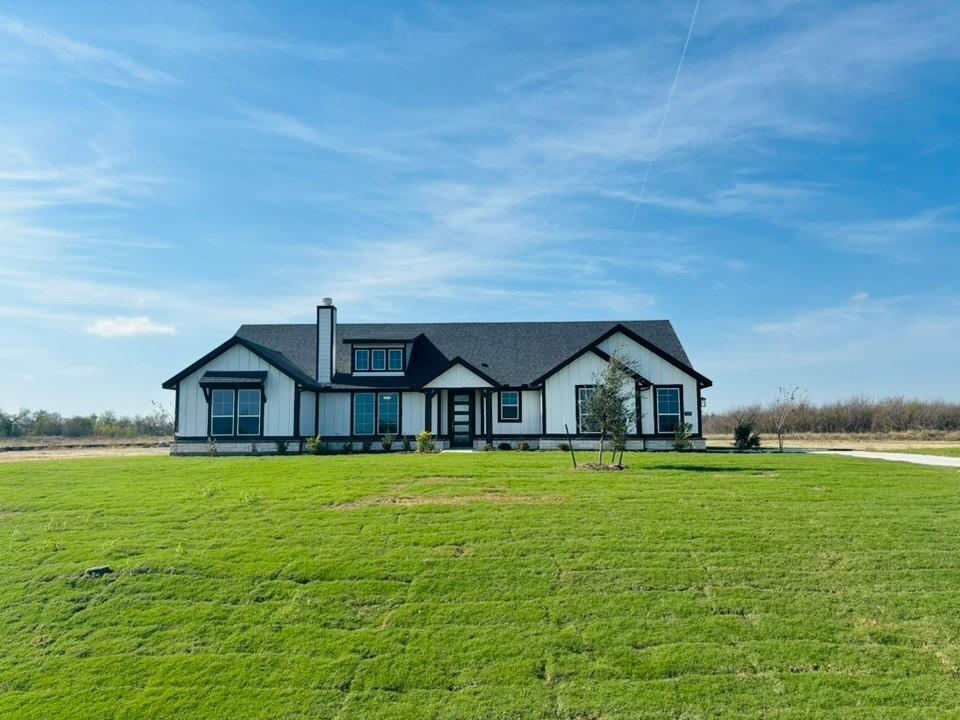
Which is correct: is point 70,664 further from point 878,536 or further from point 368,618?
point 878,536

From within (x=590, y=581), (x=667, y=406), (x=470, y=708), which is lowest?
(x=470, y=708)

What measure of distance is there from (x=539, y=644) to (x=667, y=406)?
2479 centimetres

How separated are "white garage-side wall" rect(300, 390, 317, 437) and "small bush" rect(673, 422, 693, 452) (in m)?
15.7

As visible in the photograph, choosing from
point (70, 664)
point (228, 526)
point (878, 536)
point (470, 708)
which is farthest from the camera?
point (228, 526)

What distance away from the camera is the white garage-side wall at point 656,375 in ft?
107

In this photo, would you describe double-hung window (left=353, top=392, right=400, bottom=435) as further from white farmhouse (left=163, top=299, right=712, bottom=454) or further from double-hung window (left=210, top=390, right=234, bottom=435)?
double-hung window (left=210, top=390, right=234, bottom=435)

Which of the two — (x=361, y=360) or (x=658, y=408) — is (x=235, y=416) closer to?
(x=361, y=360)

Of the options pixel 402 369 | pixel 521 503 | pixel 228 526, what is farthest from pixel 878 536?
pixel 402 369

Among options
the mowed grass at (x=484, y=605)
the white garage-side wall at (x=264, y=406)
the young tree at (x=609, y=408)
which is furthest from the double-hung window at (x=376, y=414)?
the mowed grass at (x=484, y=605)

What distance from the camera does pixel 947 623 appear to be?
369 inches

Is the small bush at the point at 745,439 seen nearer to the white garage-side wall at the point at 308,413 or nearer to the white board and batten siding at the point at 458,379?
the white board and batten siding at the point at 458,379

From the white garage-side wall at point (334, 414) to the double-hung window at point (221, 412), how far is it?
13.2 ft

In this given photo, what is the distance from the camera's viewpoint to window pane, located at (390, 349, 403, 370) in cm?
3534

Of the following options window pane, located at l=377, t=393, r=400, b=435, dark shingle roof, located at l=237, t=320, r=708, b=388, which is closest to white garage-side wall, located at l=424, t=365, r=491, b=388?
dark shingle roof, located at l=237, t=320, r=708, b=388
